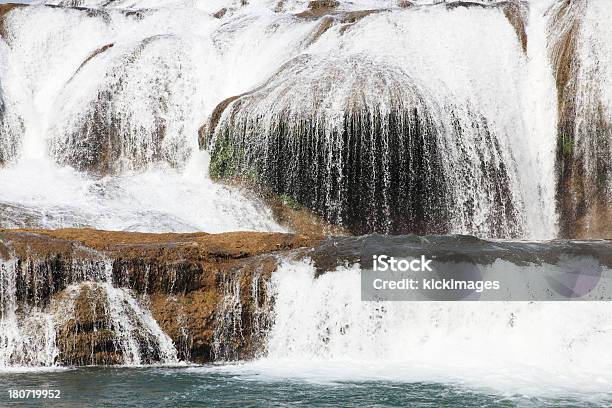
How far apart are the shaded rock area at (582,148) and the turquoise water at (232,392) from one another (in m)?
11.0

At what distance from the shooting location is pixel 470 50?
Result: 22.4m

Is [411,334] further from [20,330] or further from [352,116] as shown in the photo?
[352,116]

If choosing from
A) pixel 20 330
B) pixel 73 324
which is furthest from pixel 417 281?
pixel 20 330

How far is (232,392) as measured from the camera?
10070 mm

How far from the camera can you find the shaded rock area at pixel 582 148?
20.0m

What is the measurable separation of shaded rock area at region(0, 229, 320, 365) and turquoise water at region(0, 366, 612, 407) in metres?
0.77

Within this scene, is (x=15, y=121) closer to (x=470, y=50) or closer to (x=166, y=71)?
(x=166, y=71)

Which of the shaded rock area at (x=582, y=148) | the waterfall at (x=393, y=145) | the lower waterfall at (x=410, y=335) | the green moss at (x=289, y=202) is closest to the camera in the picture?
the lower waterfall at (x=410, y=335)

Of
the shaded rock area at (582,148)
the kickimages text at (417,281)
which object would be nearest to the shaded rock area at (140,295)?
the kickimages text at (417,281)

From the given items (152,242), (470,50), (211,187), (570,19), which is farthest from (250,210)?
(570,19)

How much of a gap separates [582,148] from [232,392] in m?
13.1

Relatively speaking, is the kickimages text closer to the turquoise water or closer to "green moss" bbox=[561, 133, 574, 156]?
the turquoise water

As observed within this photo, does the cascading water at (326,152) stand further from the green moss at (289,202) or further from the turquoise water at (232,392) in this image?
the turquoise water at (232,392)

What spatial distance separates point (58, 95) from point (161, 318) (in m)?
14.2
